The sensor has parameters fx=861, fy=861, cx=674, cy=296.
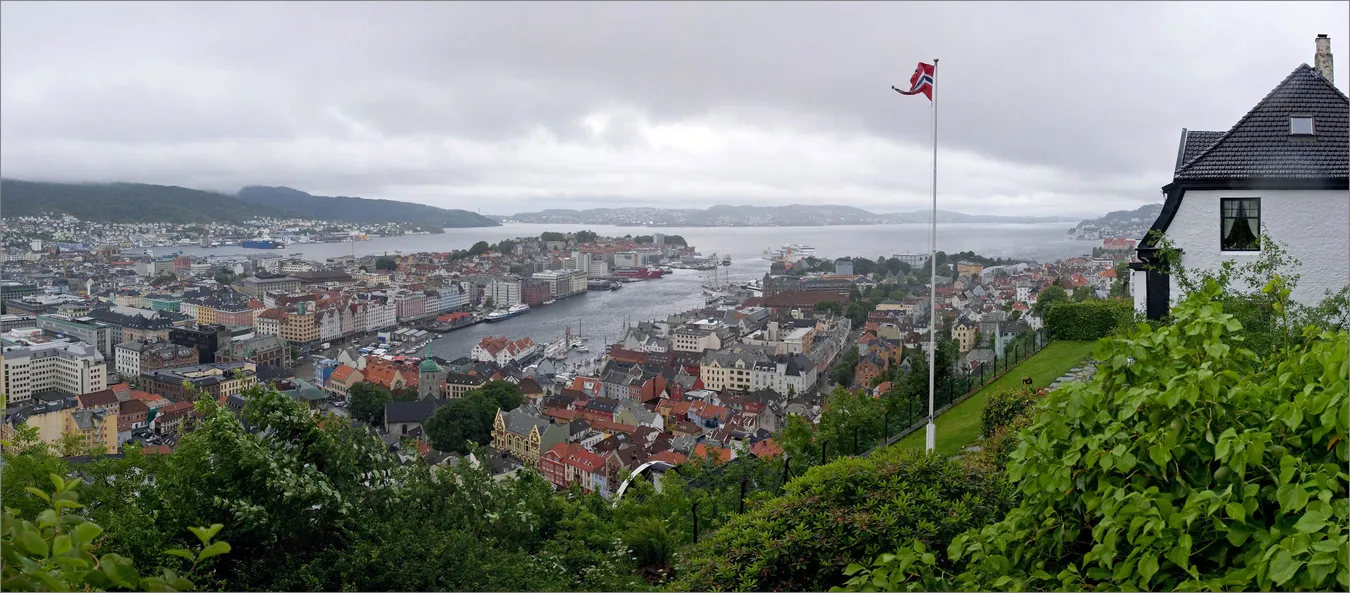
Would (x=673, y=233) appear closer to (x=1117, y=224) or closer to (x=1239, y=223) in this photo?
(x=1117, y=224)

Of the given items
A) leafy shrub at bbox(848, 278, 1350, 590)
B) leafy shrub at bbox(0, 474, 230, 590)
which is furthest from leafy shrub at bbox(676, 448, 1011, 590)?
leafy shrub at bbox(0, 474, 230, 590)

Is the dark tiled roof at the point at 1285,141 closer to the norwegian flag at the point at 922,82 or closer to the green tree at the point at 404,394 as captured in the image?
the norwegian flag at the point at 922,82

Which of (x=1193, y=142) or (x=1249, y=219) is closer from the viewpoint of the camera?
(x=1249, y=219)

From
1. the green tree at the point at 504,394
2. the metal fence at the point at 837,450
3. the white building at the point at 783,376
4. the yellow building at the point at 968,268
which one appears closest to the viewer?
the metal fence at the point at 837,450

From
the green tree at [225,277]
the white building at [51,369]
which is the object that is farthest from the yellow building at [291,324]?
the white building at [51,369]

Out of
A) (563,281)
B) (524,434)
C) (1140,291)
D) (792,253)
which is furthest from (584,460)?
(792,253)

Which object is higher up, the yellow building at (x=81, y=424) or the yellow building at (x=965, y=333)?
the yellow building at (x=965, y=333)

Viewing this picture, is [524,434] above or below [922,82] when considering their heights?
below
